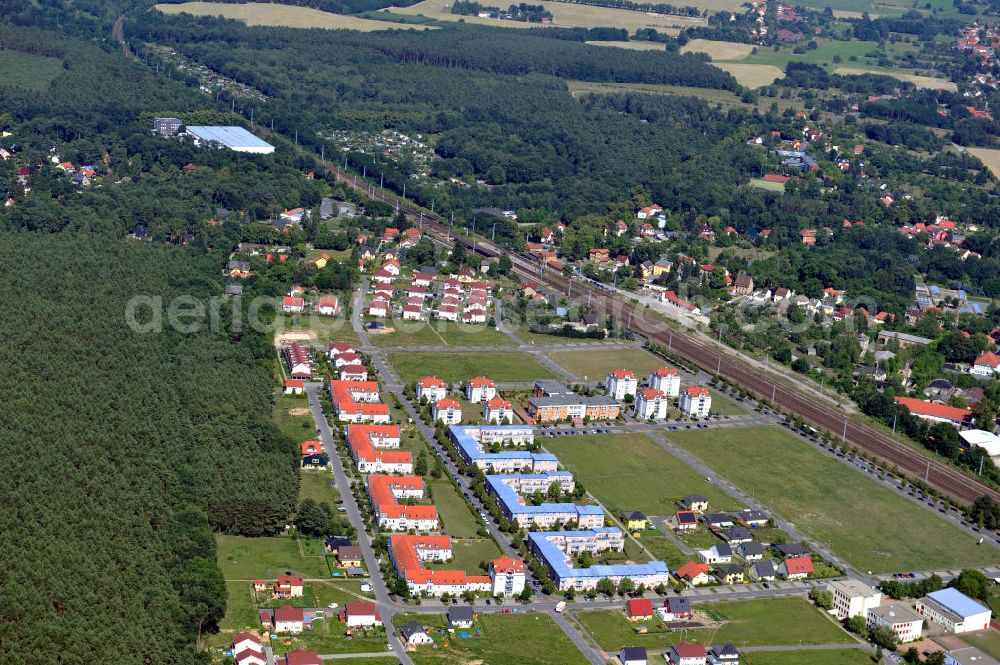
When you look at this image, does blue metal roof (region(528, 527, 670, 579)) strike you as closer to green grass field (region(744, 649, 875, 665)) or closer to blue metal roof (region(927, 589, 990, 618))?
green grass field (region(744, 649, 875, 665))

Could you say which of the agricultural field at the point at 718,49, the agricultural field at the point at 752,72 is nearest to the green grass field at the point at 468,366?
the agricultural field at the point at 752,72

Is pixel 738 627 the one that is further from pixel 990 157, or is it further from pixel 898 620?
pixel 990 157

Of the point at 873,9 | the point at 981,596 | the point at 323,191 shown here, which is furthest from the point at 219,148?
the point at 873,9

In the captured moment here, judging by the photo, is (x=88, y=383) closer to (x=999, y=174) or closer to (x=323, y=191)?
(x=323, y=191)

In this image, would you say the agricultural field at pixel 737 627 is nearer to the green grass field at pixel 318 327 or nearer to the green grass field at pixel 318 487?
the green grass field at pixel 318 487

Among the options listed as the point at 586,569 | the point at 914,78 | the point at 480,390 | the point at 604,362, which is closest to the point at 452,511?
the point at 586,569

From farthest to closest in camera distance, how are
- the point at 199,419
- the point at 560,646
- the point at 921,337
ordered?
the point at 921,337 → the point at 199,419 → the point at 560,646
